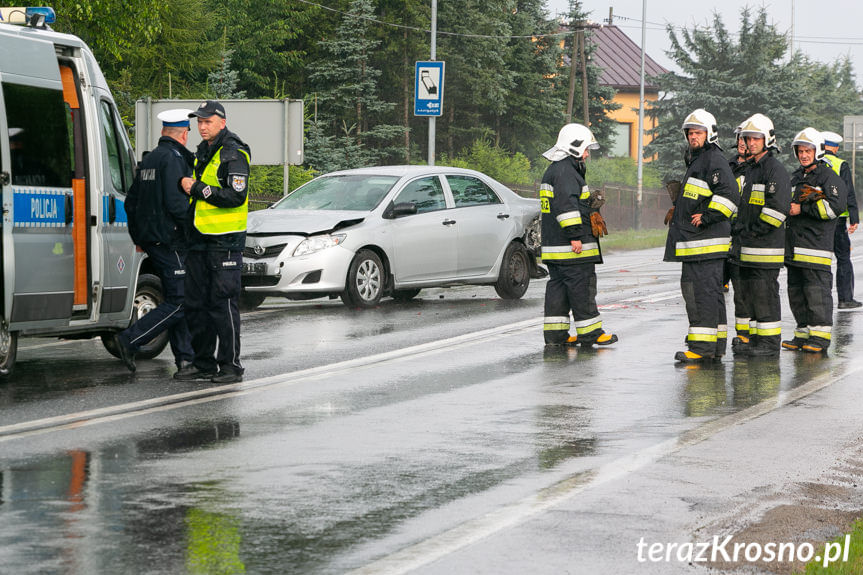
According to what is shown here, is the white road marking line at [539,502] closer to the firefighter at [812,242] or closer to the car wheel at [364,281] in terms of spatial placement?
the firefighter at [812,242]

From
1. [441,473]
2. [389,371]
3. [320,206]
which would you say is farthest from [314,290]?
[441,473]

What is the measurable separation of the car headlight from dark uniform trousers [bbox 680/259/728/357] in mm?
5025

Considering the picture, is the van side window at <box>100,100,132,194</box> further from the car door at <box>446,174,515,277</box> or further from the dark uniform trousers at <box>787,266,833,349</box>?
the car door at <box>446,174,515,277</box>

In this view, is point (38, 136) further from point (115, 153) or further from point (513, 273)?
point (513, 273)

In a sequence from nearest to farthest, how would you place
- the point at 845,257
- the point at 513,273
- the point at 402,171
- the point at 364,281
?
the point at 364,281
the point at 845,257
the point at 402,171
the point at 513,273

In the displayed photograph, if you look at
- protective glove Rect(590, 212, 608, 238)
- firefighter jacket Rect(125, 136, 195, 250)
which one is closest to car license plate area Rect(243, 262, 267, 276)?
protective glove Rect(590, 212, 608, 238)

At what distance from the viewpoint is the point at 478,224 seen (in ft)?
56.2

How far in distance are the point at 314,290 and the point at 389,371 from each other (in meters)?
4.64

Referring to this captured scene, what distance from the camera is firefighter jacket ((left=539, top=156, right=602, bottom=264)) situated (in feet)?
40.1

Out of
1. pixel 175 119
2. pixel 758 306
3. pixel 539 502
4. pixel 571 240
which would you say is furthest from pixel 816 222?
pixel 539 502

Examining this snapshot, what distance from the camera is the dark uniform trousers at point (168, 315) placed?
10.5 meters

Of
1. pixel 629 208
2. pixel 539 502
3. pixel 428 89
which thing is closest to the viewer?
pixel 539 502

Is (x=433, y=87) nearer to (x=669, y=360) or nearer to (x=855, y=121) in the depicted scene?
(x=669, y=360)

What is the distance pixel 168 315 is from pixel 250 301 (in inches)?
214
